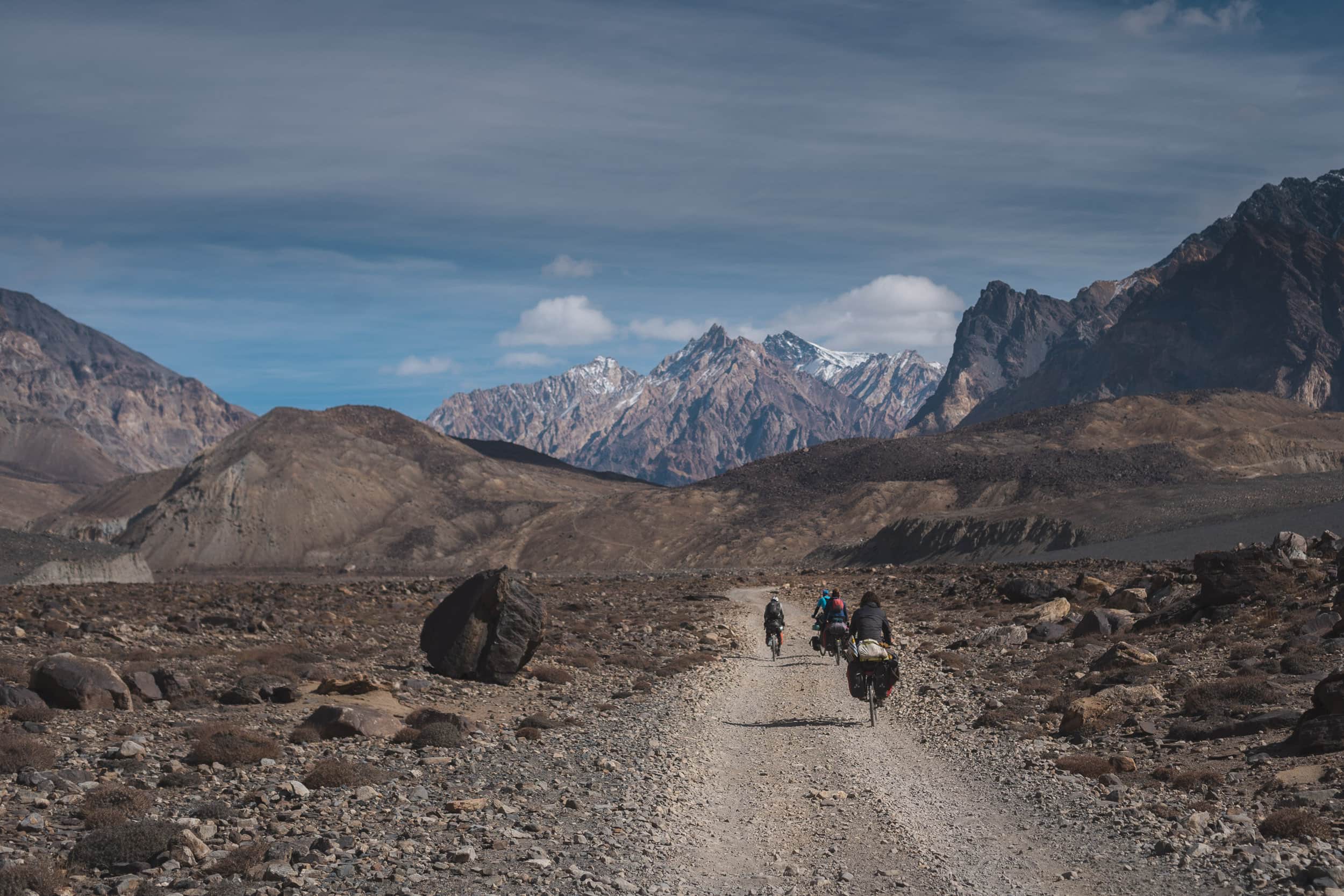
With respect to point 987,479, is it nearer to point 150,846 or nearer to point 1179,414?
point 1179,414

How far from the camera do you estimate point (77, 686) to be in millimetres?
18078

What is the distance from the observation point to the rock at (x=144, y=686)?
64.4 ft

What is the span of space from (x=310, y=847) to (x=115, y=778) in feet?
14.4

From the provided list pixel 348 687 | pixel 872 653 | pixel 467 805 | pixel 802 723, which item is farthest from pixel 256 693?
pixel 872 653

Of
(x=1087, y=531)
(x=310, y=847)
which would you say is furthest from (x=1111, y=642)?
(x=1087, y=531)

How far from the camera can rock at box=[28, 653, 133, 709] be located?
18.0 metres

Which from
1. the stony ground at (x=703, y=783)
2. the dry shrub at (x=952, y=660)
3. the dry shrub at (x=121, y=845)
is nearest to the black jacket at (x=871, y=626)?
the stony ground at (x=703, y=783)

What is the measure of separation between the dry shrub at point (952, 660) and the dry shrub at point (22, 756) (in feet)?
Result: 68.6

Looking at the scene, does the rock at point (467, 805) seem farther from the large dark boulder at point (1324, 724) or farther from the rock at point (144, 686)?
the large dark boulder at point (1324, 724)

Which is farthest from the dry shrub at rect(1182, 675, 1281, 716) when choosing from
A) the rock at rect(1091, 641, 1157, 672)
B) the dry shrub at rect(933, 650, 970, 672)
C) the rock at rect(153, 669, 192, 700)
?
the rock at rect(153, 669, 192, 700)

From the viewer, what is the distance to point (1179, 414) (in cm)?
19362

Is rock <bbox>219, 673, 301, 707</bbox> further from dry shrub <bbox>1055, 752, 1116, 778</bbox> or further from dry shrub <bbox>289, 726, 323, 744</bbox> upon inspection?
dry shrub <bbox>1055, 752, 1116, 778</bbox>

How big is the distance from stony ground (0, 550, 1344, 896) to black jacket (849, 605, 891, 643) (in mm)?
1648

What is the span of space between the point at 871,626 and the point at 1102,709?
4.68 m
